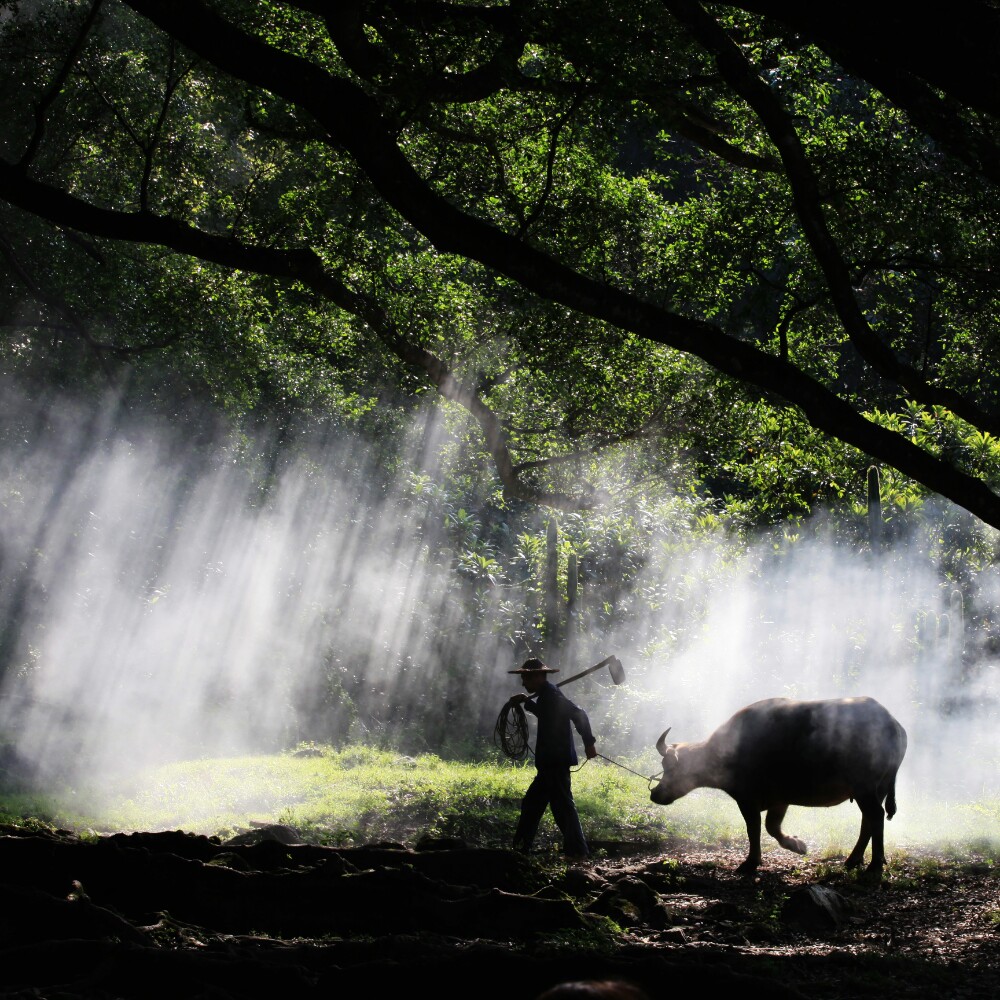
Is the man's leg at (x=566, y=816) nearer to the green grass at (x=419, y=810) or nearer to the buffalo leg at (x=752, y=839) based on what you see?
the green grass at (x=419, y=810)

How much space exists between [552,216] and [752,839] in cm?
750

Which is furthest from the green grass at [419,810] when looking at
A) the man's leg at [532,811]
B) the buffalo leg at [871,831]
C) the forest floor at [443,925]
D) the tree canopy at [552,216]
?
the tree canopy at [552,216]

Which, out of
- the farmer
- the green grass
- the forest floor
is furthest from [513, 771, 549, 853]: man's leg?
the forest floor

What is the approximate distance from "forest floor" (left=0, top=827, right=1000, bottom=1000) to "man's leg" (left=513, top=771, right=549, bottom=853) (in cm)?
109

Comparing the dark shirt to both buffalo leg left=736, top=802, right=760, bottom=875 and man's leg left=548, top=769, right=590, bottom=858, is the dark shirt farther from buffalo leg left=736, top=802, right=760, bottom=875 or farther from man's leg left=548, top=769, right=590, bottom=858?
buffalo leg left=736, top=802, right=760, bottom=875

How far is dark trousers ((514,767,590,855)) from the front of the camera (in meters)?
10.6

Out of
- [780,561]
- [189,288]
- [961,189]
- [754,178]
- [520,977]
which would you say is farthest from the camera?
[780,561]

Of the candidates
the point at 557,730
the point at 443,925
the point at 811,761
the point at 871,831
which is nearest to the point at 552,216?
the point at 557,730

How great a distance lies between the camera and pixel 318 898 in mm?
6996

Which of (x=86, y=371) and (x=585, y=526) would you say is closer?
(x=86, y=371)

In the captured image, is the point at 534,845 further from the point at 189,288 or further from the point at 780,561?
the point at 780,561

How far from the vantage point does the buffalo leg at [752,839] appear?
32.6 feet

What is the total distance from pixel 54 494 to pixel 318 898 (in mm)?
15716

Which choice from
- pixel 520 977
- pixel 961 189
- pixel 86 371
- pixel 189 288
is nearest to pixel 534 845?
pixel 520 977
